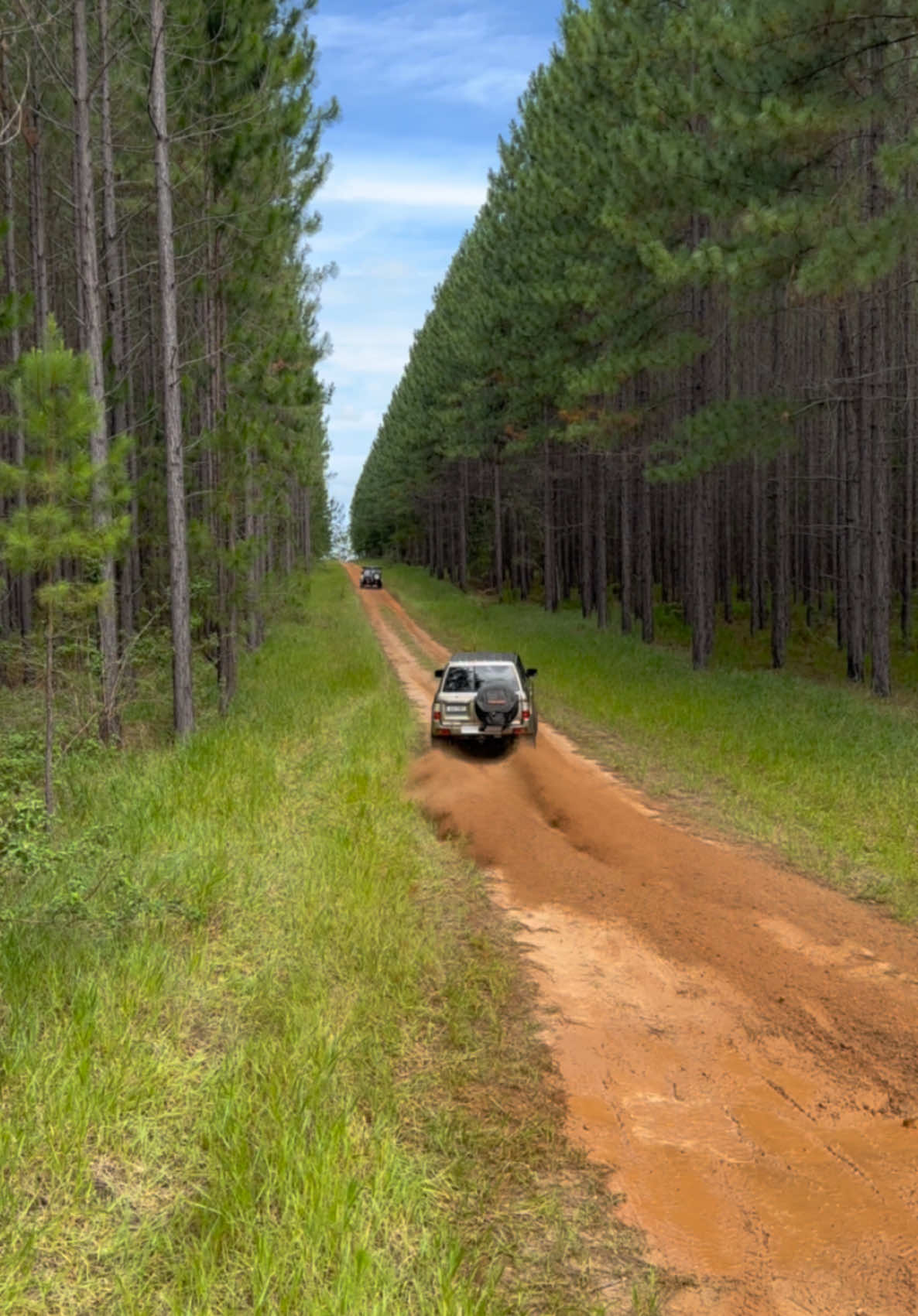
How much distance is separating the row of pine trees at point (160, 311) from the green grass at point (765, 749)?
6978 millimetres

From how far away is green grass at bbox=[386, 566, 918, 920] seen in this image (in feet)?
31.2

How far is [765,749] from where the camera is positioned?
13.6 m

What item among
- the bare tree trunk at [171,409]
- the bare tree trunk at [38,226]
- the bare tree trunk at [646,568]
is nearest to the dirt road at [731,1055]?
the bare tree trunk at [171,409]

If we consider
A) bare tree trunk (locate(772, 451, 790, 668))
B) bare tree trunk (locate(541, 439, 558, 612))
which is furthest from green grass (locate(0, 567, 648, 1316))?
bare tree trunk (locate(541, 439, 558, 612))

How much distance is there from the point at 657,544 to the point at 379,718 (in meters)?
35.0

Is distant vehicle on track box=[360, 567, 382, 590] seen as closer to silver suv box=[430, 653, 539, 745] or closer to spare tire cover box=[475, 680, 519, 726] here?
silver suv box=[430, 653, 539, 745]

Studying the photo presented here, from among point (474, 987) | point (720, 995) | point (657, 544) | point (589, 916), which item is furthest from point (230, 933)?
point (657, 544)

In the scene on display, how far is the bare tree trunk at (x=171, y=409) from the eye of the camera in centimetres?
1378

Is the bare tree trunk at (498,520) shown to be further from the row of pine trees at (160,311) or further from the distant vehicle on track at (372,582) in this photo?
the distant vehicle on track at (372,582)

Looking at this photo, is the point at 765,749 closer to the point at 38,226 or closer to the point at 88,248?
the point at 88,248

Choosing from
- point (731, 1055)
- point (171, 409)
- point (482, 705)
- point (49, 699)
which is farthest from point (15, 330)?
point (731, 1055)

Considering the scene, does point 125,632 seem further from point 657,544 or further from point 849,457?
point 657,544

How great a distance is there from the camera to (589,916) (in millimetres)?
8039

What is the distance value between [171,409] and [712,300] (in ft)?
48.2
